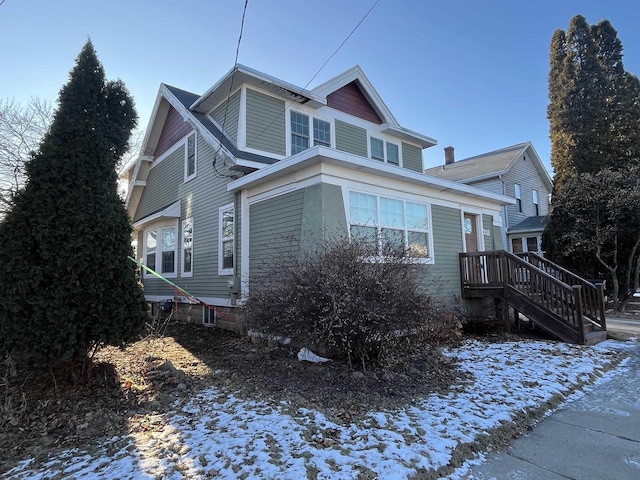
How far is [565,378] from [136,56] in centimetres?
974

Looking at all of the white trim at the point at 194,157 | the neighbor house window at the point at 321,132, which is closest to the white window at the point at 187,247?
the white trim at the point at 194,157

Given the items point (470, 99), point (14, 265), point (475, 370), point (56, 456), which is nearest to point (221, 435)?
point (56, 456)

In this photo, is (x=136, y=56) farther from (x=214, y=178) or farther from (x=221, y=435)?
(x=221, y=435)

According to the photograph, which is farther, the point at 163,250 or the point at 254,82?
the point at 163,250

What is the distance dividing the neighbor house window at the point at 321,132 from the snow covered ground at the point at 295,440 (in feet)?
26.1

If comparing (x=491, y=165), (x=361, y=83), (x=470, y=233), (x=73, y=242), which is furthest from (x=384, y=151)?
(x=491, y=165)

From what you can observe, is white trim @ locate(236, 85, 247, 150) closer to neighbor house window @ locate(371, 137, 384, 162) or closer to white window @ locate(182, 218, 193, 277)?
white window @ locate(182, 218, 193, 277)

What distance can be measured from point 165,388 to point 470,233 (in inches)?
350

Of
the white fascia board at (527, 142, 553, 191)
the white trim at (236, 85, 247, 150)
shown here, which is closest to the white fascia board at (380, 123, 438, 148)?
the white trim at (236, 85, 247, 150)

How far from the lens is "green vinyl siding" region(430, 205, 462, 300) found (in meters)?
9.14

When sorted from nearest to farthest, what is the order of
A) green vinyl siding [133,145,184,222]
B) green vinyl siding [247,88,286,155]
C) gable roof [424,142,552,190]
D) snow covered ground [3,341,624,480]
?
snow covered ground [3,341,624,480] < green vinyl siding [247,88,286,155] < green vinyl siding [133,145,184,222] < gable roof [424,142,552,190]

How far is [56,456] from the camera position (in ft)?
10.1

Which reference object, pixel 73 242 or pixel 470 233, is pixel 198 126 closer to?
pixel 73 242

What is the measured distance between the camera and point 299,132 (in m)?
10.5
